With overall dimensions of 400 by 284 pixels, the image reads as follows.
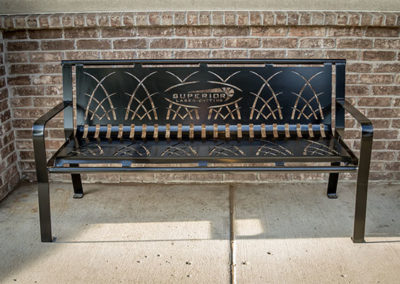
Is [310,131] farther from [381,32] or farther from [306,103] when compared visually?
[381,32]

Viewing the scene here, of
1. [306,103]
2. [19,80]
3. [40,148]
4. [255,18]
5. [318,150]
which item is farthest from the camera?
[19,80]

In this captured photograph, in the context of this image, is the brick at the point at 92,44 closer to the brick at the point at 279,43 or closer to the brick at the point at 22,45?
the brick at the point at 22,45

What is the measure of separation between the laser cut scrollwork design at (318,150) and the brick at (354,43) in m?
0.86

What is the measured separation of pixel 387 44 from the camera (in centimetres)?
332

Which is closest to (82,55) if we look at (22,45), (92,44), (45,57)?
(92,44)

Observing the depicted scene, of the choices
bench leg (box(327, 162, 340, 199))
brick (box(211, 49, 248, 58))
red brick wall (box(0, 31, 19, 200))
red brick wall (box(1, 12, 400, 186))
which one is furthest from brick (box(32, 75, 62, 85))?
bench leg (box(327, 162, 340, 199))

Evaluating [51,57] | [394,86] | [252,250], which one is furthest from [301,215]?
[51,57]

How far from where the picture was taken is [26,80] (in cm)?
344

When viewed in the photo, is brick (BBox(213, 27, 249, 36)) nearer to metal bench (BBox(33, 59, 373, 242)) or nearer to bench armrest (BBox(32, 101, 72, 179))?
metal bench (BBox(33, 59, 373, 242))

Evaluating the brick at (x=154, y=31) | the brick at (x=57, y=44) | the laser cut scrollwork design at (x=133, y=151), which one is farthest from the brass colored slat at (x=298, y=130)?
the brick at (x=57, y=44)

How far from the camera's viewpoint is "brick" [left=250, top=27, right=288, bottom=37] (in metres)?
3.30

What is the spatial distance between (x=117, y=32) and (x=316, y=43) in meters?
1.41

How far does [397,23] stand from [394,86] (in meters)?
0.45

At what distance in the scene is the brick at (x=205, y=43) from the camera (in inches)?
131
